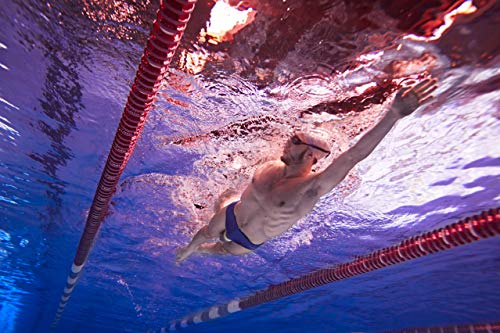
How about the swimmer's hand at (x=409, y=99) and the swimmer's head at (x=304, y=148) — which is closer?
the swimmer's hand at (x=409, y=99)

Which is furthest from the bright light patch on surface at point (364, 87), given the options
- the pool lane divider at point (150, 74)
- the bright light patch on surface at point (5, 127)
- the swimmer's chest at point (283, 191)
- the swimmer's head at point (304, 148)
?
the bright light patch on surface at point (5, 127)

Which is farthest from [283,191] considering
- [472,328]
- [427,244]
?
[472,328]

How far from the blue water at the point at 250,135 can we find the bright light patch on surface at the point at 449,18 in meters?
0.10

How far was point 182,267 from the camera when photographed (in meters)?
13.4

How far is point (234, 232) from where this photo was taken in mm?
4949

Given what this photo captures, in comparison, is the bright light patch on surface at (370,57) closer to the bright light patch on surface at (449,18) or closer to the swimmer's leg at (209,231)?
the bright light patch on surface at (449,18)

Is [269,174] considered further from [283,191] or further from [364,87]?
[364,87]

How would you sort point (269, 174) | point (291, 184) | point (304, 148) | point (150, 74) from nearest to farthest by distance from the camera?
1. point (150, 74)
2. point (304, 148)
3. point (291, 184)
4. point (269, 174)

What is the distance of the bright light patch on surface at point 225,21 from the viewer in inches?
137

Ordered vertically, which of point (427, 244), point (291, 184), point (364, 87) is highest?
point (364, 87)

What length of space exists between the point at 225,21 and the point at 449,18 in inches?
91.4

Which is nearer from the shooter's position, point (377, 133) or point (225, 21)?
point (377, 133)

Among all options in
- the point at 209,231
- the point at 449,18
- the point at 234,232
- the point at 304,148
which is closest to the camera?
the point at 449,18

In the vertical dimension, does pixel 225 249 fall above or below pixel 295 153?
below
